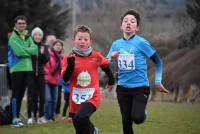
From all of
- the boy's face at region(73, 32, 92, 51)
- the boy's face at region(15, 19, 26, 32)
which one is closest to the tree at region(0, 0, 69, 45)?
the boy's face at region(15, 19, 26, 32)

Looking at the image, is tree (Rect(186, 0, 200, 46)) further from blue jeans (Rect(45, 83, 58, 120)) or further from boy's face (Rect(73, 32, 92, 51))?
boy's face (Rect(73, 32, 92, 51))

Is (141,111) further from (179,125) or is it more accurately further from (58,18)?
(58,18)

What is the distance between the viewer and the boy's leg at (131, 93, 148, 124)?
7.51 m

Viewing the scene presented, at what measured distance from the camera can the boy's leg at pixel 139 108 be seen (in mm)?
7512

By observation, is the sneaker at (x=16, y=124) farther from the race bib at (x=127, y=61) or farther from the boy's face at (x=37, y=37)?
the race bib at (x=127, y=61)

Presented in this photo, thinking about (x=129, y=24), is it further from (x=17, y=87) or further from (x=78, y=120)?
(x=17, y=87)

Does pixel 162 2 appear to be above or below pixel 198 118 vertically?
above

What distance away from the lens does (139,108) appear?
24.9 feet

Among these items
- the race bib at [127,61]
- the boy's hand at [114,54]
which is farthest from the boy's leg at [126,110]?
the boy's hand at [114,54]

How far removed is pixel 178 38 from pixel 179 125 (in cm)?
2044

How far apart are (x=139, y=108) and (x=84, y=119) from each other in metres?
0.91

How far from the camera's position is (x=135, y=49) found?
7844 millimetres

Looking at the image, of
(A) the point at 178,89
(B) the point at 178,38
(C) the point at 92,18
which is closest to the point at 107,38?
(C) the point at 92,18

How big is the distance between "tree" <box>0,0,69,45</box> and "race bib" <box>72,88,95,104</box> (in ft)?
50.9
